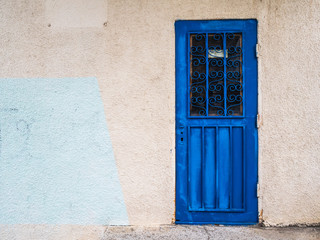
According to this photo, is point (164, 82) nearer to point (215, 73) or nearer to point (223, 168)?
point (215, 73)

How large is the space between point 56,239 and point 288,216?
2.72 m

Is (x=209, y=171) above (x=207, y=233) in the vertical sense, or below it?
above

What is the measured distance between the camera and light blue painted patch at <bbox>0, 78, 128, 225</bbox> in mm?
3258

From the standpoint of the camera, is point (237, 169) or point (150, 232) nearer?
Answer: point (150, 232)

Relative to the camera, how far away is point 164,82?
3.27 m

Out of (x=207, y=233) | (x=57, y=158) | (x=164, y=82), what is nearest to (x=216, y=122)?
(x=164, y=82)

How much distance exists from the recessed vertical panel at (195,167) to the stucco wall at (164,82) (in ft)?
0.71

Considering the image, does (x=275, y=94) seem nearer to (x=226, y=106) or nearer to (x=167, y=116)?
(x=226, y=106)

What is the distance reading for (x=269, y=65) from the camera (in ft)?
10.7

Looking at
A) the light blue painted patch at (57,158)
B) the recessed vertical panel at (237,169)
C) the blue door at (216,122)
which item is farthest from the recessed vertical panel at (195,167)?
the light blue painted patch at (57,158)

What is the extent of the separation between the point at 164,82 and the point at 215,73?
62 centimetres

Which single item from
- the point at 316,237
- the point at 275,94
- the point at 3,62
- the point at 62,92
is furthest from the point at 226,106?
the point at 3,62

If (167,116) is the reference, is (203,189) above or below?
below

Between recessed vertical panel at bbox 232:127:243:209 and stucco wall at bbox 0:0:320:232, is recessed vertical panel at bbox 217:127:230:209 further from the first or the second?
stucco wall at bbox 0:0:320:232
